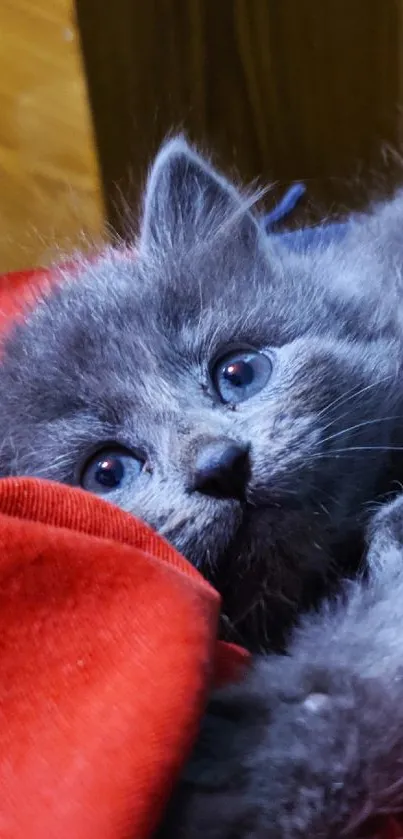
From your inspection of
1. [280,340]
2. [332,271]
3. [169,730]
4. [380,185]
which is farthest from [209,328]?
[380,185]

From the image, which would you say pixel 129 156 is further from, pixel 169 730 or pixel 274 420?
pixel 169 730

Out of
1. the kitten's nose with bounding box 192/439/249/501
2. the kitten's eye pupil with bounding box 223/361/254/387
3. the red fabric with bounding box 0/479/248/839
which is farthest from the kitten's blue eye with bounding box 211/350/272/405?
the red fabric with bounding box 0/479/248/839

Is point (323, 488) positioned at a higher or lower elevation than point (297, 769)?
higher

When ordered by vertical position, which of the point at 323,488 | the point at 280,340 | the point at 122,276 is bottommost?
the point at 323,488

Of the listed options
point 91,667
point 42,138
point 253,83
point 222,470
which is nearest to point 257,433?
point 222,470

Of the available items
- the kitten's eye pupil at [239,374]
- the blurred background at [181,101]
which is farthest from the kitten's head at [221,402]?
the blurred background at [181,101]

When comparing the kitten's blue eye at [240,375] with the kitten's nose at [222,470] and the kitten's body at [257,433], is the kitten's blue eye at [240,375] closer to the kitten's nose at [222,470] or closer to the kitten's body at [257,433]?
the kitten's body at [257,433]

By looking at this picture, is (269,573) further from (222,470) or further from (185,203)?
(185,203)
